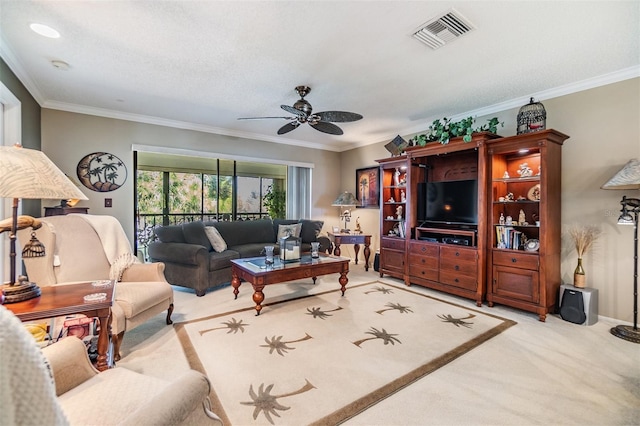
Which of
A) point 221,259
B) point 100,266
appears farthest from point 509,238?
point 100,266

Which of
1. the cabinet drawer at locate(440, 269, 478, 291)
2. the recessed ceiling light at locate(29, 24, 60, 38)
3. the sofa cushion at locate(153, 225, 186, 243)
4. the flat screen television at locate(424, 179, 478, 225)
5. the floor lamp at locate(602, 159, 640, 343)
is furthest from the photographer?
the sofa cushion at locate(153, 225, 186, 243)

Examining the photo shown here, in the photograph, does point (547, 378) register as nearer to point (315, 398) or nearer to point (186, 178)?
point (315, 398)

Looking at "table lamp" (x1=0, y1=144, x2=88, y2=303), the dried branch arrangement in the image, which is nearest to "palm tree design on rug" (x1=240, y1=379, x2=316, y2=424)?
"table lamp" (x1=0, y1=144, x2=88, y2=303)

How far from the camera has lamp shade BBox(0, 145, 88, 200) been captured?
1.37 metres

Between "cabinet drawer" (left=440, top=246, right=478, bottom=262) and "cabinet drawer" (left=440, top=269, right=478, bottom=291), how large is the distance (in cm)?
21

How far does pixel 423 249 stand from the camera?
416cm

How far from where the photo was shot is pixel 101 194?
4320mm

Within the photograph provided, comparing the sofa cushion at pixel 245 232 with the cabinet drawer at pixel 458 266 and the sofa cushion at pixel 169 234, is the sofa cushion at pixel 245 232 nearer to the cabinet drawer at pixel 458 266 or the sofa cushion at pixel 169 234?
the sofa cushion at pixel 169 234

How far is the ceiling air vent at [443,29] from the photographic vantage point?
7.09 feet

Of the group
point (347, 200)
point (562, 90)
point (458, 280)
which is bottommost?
point (458, 280)

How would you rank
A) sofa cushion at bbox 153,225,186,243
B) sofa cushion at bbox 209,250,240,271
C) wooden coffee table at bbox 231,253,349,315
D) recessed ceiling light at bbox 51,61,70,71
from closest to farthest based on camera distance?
recessed ceiling light at bbox 51,61,70,71 → wooden coffee table at bbox 231,253,349,315 → sofa cushion at bbox 209,250,240,271 → sofa cushion at bbox 153,225,186,243

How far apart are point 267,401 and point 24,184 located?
5.74 feet

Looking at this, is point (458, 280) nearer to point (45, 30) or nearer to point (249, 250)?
point (249, 250)

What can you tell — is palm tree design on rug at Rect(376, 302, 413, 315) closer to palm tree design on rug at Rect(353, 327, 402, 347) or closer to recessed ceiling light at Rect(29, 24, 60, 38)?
palm tree design on rug at Rect(353, 327, 402, 347)
